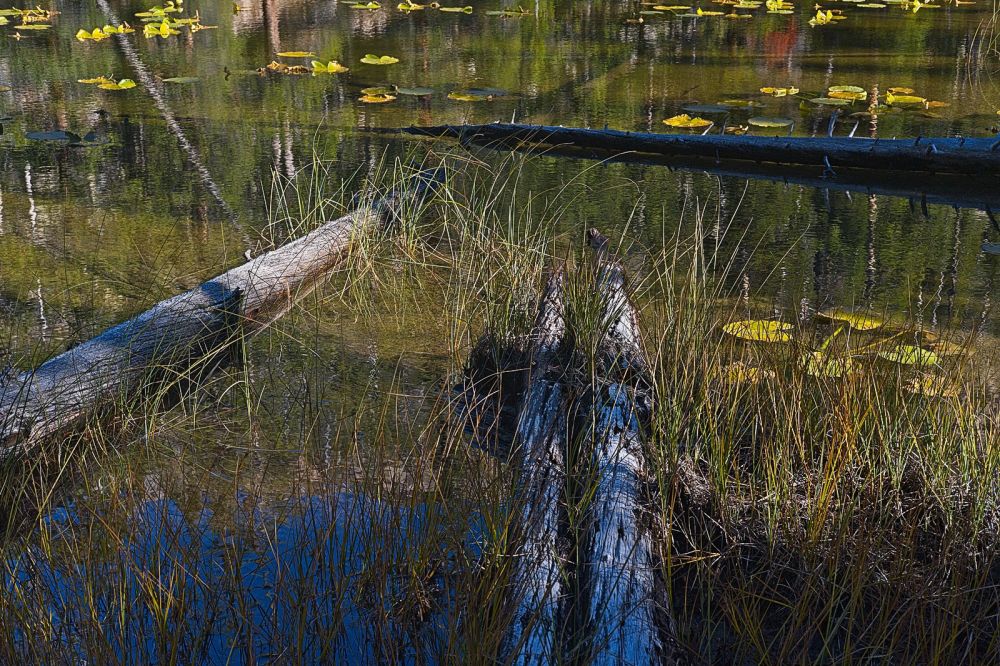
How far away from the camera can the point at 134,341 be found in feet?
9.24

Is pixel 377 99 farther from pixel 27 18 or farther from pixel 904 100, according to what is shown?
pixel 27 18

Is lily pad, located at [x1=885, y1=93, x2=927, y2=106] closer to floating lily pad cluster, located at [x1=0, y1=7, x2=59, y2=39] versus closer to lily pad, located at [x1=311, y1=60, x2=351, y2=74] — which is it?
lily pad, located at [x1=311, y1=60, x2=351, y2=74]

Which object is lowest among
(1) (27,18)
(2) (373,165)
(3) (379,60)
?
(2) (373,165)

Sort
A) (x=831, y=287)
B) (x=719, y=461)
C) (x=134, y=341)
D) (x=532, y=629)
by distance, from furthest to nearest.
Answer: (x=831, y=287) < (x=134, y=341) < (x=719, y=461) < (x=532, y=629)

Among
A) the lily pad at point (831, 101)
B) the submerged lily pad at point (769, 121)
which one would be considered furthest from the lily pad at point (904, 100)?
the submerged lily pad at point (769, 121)

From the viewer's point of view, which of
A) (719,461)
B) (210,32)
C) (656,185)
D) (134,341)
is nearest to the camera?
(719,461)

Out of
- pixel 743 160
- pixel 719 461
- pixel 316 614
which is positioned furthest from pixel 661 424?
pixel 743 160

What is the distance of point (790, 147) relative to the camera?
4.88m

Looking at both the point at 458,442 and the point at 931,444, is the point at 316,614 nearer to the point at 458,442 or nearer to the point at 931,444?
the point at 458,442

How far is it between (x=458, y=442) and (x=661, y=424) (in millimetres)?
467

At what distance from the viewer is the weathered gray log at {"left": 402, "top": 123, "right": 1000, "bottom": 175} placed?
15.1ft

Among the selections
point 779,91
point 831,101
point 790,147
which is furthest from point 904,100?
point 790,147

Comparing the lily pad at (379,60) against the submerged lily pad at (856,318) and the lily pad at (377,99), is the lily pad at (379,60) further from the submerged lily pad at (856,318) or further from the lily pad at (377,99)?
the submerged lily pad at (856,318)

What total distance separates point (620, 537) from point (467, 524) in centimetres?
31
